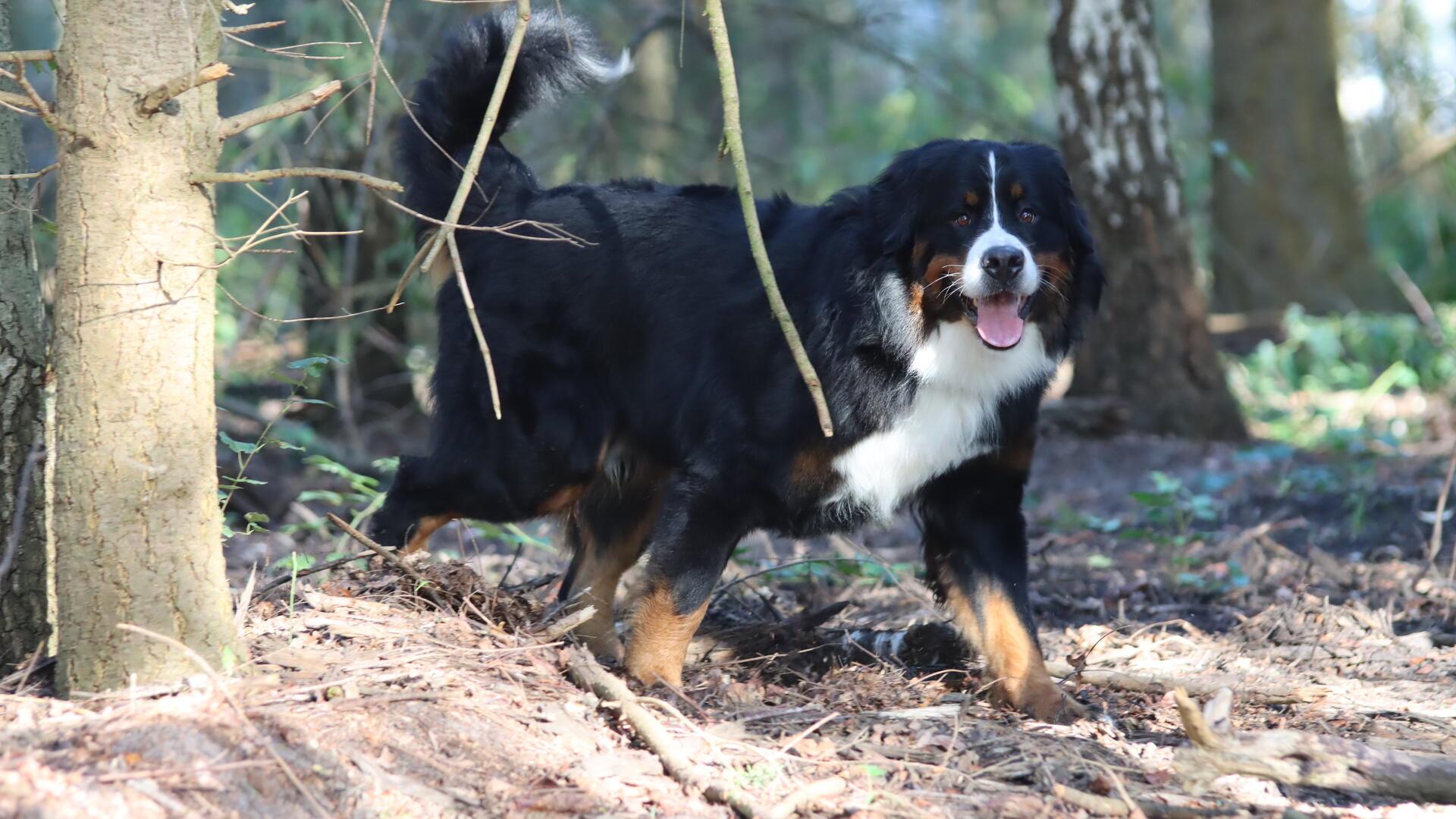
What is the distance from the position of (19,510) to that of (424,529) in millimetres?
1461

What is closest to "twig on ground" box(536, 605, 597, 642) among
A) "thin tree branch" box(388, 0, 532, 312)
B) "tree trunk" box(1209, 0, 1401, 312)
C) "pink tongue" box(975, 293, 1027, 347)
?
"thin tree branch" box(388, 0, 532, 312)

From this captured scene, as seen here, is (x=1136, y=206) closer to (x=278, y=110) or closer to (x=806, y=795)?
(x=806, y=795)

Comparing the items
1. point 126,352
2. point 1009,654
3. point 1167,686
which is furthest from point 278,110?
point 1167,686

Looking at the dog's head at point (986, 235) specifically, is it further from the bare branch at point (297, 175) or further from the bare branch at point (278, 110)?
the bare branch at point (278, 110)

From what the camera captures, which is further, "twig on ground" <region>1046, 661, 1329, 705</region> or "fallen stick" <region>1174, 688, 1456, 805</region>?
"twig on ground" <region>1046, 661, 1329, 705</region>

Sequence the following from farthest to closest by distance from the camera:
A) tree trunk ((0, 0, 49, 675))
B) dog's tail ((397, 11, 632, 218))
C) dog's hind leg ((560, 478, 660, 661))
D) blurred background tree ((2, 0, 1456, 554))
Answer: blurred background tree ((2, 0, 1456, 554))
dog's hind leg ((560, 478, 660, 661))
dog's tail ((397, 11, 632, 218))
tree trunk ((0, 0, 49, 675))

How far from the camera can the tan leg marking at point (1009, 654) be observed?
13.1 ft

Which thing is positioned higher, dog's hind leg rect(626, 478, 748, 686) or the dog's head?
the dog's head

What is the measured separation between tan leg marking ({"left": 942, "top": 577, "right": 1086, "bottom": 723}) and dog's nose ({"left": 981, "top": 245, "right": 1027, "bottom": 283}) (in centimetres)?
104

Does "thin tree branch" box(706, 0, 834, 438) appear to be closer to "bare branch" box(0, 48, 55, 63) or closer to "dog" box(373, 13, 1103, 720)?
"dog" box(373, 13, 1103, 720)

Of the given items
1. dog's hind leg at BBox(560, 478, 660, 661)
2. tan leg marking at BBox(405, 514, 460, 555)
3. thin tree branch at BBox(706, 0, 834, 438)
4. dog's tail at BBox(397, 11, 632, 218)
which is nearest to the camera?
thin tree branch at BBox(706, 0, 834, 438)

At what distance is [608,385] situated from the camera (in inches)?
184

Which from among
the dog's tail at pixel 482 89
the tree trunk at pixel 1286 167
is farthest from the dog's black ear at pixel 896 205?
the tree trunk at pixel 1286 167

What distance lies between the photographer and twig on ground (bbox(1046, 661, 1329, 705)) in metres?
4.05
